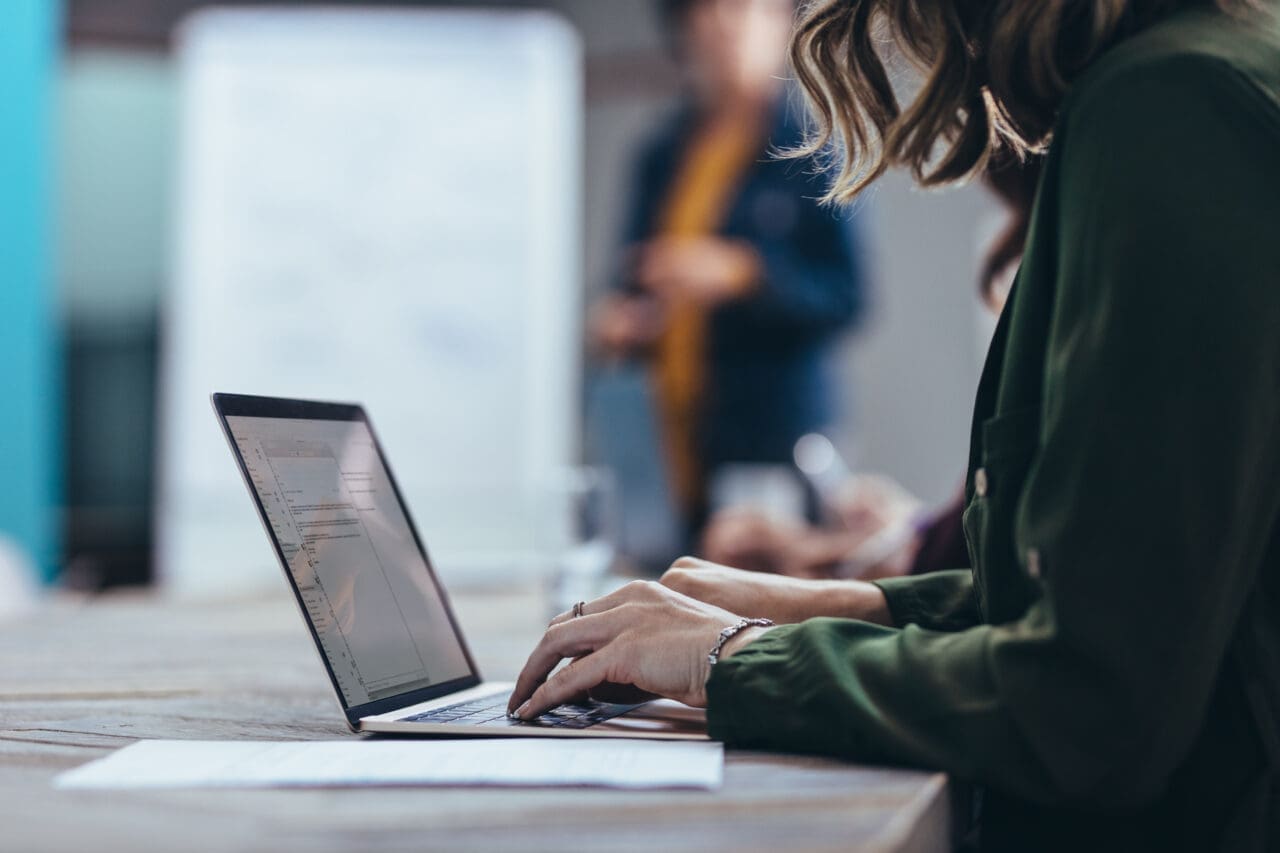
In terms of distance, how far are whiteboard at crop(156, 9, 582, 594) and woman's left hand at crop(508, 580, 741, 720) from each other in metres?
2.88

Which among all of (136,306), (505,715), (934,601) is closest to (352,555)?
(505,715)

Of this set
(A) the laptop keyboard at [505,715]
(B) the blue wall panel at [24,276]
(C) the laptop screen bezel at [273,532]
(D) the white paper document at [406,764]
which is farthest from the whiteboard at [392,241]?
(D) the white paper document at [406,764]

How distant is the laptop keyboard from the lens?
0.76 metres

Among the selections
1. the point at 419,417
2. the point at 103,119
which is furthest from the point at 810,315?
the point at 103,119

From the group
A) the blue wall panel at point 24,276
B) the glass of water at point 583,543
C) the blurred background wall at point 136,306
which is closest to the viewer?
the glass of water at point 583,543

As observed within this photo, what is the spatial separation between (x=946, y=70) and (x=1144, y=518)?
0.31m

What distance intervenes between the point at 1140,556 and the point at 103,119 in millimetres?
4385

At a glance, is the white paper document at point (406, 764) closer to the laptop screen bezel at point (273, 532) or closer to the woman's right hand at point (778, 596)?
the laptop screen bezel at point (273, 532)

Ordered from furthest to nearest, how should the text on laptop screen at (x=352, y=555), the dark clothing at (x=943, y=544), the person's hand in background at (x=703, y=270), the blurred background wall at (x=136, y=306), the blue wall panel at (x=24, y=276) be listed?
1. the blurred background wall at (x=136, y=306)
2. the blue wall panel at (x=24, y=276)
3. the person's hand in background at (x=703, y=270)
4. the dark clothing at (x=943, y=544)
5. the text on laptop screen at (x=352, y=555)

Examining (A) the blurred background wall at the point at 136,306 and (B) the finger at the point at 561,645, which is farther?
(A) the blurred background wall at the point at 136,306

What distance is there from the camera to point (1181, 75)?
59 cm

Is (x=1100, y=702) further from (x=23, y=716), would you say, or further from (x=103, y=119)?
(x=103, y=119)

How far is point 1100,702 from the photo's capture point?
56 cm

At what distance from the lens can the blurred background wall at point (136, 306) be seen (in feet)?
13.8
